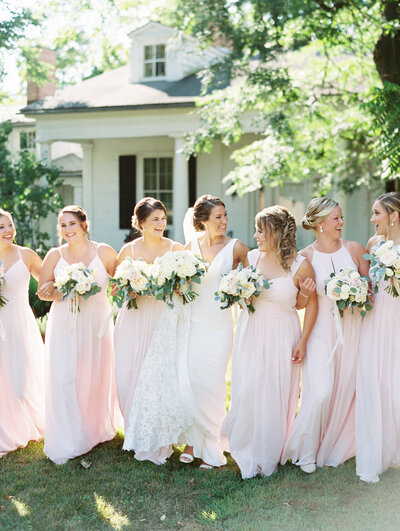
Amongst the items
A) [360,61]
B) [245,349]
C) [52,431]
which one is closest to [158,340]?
[245,349]

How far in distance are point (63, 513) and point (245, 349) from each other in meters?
1.95

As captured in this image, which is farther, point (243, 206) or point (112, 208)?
point (112, 208)

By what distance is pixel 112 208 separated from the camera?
2011 cm

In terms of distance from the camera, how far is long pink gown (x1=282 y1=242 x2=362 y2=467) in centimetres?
556

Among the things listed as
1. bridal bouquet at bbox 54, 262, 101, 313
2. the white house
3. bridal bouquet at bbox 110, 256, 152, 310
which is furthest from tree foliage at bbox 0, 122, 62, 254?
bridal bouquet at bbox 110, 256, 152, 310

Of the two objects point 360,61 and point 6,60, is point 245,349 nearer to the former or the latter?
point 6,60

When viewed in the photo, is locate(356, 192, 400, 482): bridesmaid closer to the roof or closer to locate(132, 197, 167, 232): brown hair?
locate(132, 197, 167, 232): brown hair

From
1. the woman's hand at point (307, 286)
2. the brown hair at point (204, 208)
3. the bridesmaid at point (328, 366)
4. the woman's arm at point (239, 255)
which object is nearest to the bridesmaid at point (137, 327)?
the brown hair at point (204, 208)

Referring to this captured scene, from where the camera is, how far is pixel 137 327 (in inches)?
245

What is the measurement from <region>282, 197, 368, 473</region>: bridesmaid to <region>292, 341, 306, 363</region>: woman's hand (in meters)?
0.05

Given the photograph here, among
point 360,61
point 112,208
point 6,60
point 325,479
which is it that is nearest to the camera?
point 325,479

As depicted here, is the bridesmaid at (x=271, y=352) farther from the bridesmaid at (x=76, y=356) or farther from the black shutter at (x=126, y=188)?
the black shutter at (x=126, y=188)

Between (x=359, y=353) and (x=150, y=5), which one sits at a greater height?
(x=150, y=5)

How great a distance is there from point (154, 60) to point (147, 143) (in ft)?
8.17
